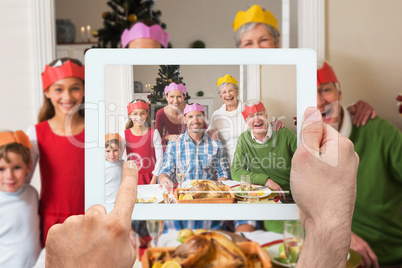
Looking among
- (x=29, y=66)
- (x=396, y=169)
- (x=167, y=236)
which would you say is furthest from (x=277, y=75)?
(x=29, y=66)

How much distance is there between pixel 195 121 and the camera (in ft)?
2.13

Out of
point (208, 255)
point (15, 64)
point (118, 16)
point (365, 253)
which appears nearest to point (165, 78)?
point (208, 255)

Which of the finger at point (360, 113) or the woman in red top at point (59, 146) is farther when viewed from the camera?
the finger at point (360, 113)

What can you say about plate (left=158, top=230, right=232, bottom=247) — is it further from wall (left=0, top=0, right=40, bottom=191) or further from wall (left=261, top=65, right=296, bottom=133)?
wall (left=0, top=0, right=40, bottom=191)

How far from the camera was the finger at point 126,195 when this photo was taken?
0.44 m

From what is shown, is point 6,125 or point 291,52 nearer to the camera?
point 291,52

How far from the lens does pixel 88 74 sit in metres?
0.62

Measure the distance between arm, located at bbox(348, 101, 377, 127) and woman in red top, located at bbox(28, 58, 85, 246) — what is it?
1.14 m

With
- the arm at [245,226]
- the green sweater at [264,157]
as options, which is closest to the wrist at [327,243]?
the green sweater at [264,157]

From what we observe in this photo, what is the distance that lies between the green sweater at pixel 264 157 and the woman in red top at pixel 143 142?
14 centimetres

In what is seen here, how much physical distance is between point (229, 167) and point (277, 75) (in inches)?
7.3

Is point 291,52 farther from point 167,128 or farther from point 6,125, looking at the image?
point 6,125

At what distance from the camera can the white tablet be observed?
2.03ft

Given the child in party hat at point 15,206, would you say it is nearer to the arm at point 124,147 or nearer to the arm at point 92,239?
the arm at point 124,147
